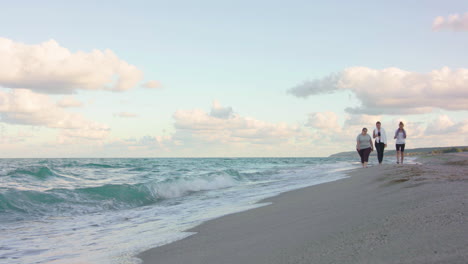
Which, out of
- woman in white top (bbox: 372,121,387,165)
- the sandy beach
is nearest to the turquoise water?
the sandy beach

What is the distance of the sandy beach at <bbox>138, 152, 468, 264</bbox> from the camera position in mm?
2385

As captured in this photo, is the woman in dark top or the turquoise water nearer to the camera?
the turquoise water

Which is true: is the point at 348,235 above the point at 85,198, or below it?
above

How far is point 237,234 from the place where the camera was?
172 inches

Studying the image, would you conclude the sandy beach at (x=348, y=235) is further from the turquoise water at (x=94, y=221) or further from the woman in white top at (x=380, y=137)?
the woman in white top at (x=380, y=137)

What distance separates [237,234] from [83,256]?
1827 mm

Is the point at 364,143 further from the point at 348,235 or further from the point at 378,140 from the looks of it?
the point at 348,235

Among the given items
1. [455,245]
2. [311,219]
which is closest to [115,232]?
[311,219]

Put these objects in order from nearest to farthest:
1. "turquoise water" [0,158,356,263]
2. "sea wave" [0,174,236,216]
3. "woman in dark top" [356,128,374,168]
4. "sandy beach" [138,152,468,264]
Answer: "sandy beach" [138,152,468,264] → "turquoise water" [0,158,356,263] → "sea wave" [0,174,236,216] → "woman in dark top" [356,128,374,168]

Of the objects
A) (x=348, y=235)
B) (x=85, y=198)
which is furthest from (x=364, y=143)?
(x=348, y=235)

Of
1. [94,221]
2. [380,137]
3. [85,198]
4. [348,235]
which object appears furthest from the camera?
[380,137]

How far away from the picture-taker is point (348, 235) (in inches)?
124

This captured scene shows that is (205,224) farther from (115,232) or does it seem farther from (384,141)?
(384,141)

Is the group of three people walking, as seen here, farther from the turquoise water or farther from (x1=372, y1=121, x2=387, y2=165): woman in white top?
the turquoise water
